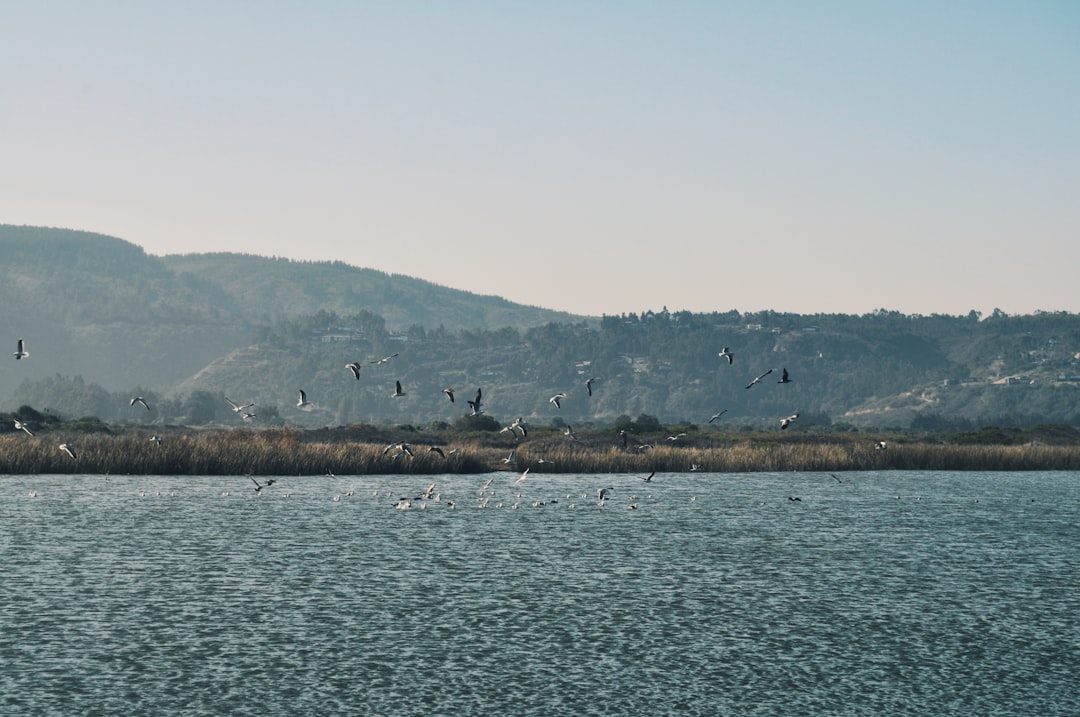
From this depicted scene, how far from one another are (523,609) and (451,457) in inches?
1945

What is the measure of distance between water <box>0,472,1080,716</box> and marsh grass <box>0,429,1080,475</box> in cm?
854

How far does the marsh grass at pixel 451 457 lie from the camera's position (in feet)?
245

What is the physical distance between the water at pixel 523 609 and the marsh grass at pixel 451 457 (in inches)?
336

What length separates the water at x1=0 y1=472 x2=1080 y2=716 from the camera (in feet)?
85.8

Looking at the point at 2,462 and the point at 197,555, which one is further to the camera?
the point at 2,462

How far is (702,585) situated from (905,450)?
57.9 metres

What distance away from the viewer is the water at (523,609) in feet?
85.8

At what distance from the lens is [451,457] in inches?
3334

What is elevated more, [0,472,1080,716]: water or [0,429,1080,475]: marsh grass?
[0,429,1080,475]: marsh grass

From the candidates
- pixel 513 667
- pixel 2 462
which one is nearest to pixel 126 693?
pixel 513 667

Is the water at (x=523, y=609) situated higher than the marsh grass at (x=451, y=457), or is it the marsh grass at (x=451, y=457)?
the marsh grass at (x=451, y=457)

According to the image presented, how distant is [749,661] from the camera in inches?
1168

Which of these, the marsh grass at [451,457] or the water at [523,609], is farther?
the marsh grass at [451,457]

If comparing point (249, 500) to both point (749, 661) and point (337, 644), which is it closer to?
point (337, 644)
